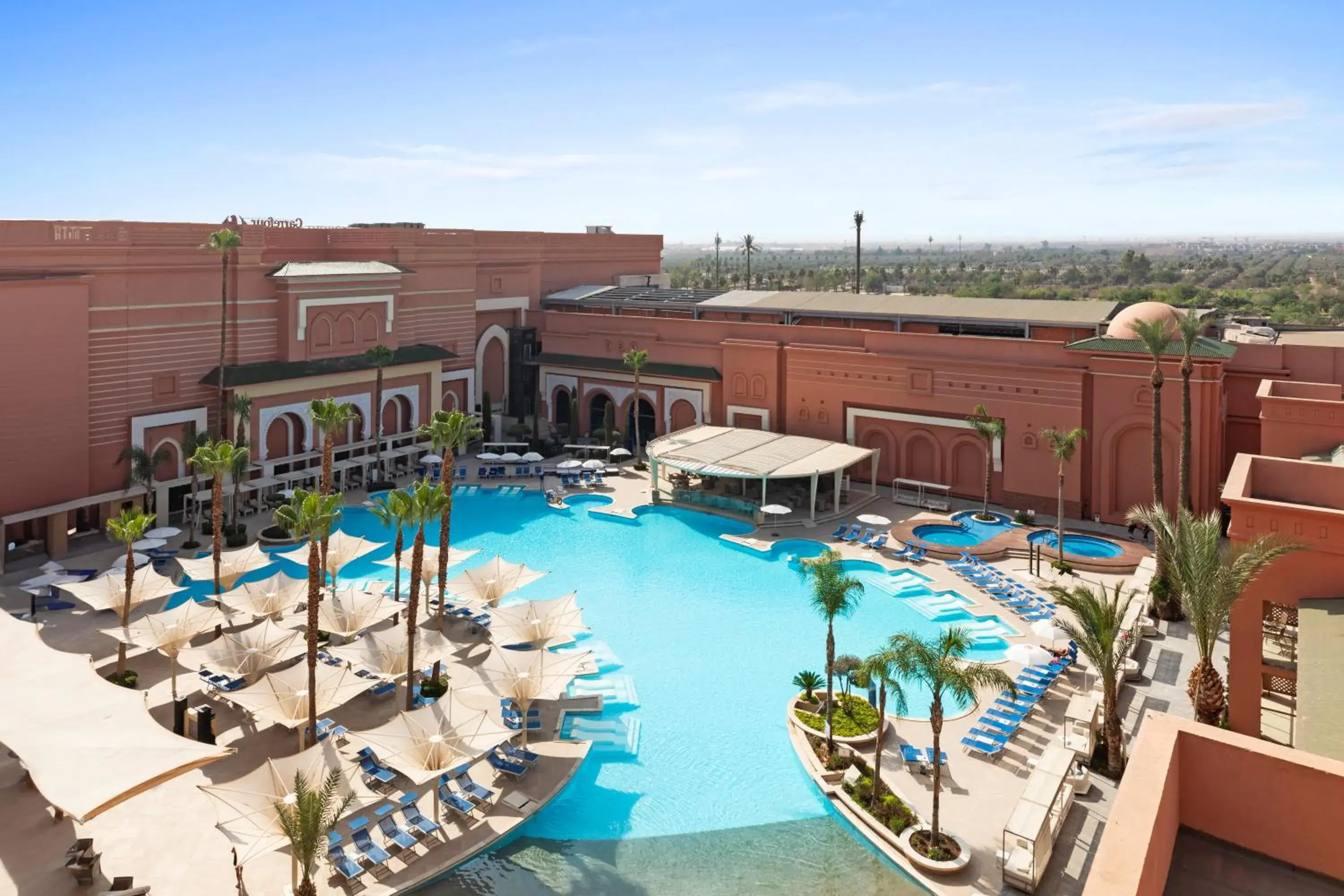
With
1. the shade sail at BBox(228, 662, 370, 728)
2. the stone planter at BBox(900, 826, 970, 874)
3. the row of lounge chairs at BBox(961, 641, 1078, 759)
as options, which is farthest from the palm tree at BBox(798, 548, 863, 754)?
the shade sail at BBox(228, 662, 370, 728)

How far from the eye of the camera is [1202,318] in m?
34.2

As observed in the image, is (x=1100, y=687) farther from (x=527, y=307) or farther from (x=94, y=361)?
(x=527, y=307)

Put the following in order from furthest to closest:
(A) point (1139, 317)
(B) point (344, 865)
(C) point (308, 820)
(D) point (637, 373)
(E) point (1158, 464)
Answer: (D) point (637, 373), (A) point (1139, 317), (E) point (1158, 464), (B) point (344, 865), (C) point (308, 820)

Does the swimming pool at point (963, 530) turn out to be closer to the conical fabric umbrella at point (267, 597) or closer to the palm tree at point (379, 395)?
the conical fabric umbrella at point (267, 597)

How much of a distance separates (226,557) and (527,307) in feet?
93.4

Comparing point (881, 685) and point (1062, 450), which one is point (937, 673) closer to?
point (881, 685)

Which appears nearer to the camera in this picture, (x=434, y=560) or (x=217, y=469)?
(x=434, y=560)

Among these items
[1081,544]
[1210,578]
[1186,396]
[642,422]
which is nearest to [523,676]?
[1210,578]

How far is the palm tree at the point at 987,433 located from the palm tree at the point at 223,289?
1151 inches

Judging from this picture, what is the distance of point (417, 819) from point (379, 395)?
26582 mm

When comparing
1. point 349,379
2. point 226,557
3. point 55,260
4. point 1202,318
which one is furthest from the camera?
point 349,379

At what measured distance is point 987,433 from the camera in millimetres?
35500

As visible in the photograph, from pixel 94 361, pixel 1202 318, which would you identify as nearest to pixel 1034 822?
pixel 1202 318

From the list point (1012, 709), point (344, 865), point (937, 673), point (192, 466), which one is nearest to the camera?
point (344, 865)
